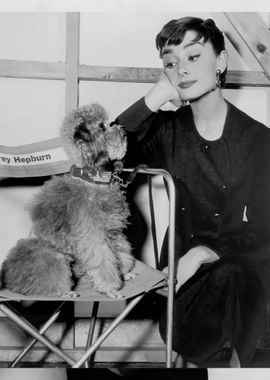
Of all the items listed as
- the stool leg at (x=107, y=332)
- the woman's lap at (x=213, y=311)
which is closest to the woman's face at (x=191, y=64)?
the woman's lap at (x=213, y=311)

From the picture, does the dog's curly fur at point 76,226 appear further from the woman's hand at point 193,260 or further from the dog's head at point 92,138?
the woman's hand at point 193,260

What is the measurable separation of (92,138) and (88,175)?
0.35ft

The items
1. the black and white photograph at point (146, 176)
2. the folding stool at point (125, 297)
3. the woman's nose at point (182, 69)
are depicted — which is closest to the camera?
the folding stool at point (125, 297)

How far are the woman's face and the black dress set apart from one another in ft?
0.27

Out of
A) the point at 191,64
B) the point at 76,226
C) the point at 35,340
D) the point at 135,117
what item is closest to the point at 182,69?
the point at 191,64

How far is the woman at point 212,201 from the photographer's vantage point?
1.54 meters

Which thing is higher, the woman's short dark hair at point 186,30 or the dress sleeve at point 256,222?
the woman's short dark hair at point 186,30

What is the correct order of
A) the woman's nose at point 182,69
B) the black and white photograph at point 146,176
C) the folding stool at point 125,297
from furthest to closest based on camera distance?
the woman's nose at point 182,69 → the black and white photograph at point 146,176 → the folding stool at point 125,297

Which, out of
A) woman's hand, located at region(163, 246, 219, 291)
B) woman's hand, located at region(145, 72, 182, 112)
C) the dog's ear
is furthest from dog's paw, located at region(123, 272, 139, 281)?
woman's hand, located at region(145, 72, 182, 112)

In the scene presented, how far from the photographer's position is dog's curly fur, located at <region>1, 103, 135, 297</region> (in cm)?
132

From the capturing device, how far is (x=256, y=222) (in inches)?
62.4

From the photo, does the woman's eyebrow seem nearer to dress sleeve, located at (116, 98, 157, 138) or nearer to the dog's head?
dress sleeve, located at (116, 98, 157, 138)

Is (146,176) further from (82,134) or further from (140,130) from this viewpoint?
(82,134)

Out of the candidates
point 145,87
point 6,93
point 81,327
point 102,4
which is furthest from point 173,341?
point 102,4
